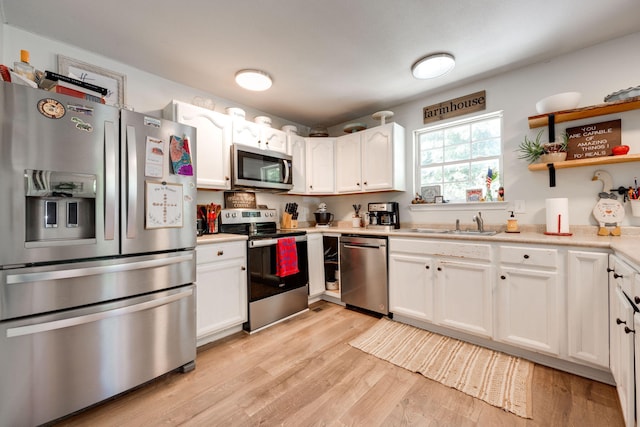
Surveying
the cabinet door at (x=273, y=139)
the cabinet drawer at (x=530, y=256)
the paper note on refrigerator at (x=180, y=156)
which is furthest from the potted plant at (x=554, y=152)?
the paper note on refrigerator at (x=180, y=156)

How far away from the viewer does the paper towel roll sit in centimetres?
206

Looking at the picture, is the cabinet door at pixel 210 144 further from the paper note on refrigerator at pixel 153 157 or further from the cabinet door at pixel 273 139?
the paper note on refrigerator at pixel 153 157

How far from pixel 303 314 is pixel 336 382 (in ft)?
3.79

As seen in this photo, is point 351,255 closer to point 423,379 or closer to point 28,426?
point 423,379

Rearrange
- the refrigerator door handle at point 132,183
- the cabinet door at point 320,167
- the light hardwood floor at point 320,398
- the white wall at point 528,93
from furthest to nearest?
the cabinet door at point 320,167
the white wall at point 528,93
the refrigerator door handle at point 132,183
the light hardwood floor at point 320,398

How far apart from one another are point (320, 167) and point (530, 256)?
7.87 ft

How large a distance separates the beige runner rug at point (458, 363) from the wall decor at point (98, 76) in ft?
9.70

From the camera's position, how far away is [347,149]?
3.38m

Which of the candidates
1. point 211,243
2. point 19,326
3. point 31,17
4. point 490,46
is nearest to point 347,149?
point 490,46

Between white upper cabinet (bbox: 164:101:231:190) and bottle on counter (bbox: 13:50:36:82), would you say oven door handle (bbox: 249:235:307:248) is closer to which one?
white upper cabinet (bbox: 164:101:231:190)

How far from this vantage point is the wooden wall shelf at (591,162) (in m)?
1.87

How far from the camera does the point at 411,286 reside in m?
2.48

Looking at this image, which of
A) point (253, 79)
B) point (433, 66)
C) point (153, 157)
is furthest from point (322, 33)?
point (153, 157)

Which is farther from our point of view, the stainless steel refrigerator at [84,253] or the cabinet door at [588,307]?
the cabinet door at [588,307]
